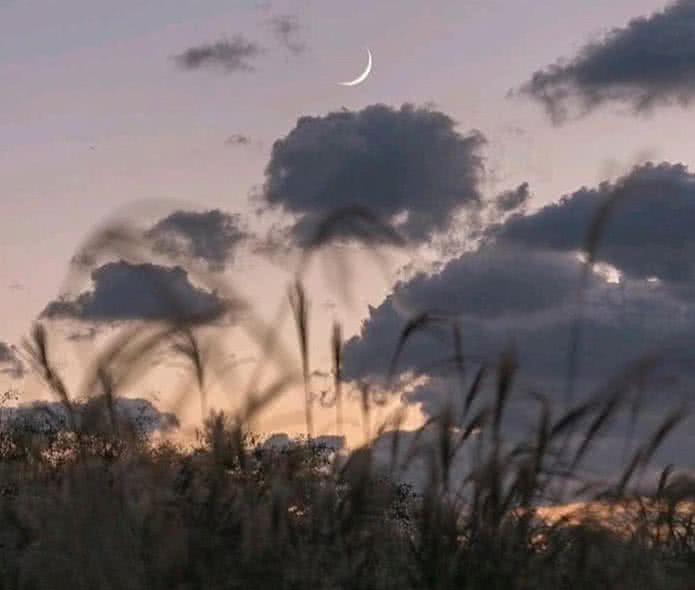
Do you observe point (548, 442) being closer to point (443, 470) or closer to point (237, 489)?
point (443, 470)

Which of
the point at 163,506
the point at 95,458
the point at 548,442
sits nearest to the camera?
the point at 548,442

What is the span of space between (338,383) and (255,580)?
1.48 m

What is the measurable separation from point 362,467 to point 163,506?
134 cm

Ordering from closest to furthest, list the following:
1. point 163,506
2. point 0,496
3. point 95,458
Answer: point 163,506
point 95,458
point 0,496

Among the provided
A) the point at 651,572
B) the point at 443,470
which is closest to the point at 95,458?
the point at 443,470

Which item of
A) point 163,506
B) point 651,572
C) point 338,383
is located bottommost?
point 651,572

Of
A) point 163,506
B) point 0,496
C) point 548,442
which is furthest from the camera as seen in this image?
point 0,496

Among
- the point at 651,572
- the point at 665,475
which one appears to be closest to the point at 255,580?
the point at 651,572

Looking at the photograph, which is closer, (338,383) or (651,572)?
(651,572)

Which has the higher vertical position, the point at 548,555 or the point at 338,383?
the point at 338,383

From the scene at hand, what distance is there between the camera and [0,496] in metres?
12.1

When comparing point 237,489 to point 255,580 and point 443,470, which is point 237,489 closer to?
point 255,580

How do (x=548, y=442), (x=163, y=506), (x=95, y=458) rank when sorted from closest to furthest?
(x=548, y=442), (x=163, y=506), (x=95, y=458)

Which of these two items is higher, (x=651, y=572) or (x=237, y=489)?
(x=237, y=489)
